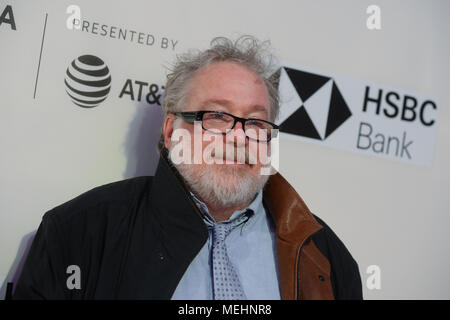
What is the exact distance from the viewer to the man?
49.5 inches

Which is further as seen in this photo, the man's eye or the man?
the man's eye

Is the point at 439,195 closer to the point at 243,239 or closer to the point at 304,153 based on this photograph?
the point at 304,153

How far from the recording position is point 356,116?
1917 mm

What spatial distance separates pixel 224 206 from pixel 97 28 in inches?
27.7

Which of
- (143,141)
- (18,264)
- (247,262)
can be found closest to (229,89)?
(143,141)

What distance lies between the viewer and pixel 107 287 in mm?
1248

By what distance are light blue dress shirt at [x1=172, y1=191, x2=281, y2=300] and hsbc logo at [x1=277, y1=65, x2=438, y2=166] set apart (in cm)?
47

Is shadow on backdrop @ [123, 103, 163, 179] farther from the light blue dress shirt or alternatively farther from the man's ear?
the light blue dress shirt

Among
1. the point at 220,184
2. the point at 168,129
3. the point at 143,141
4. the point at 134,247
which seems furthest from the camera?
the point at 143,141

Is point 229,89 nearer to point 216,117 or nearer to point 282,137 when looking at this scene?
point 216,117

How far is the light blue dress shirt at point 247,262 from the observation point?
131 centimetres

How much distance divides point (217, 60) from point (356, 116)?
67cm

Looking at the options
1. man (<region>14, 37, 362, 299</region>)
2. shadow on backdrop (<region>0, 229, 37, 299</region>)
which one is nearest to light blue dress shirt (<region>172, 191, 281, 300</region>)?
man (<region>14, 37, 362, 299</region>)
